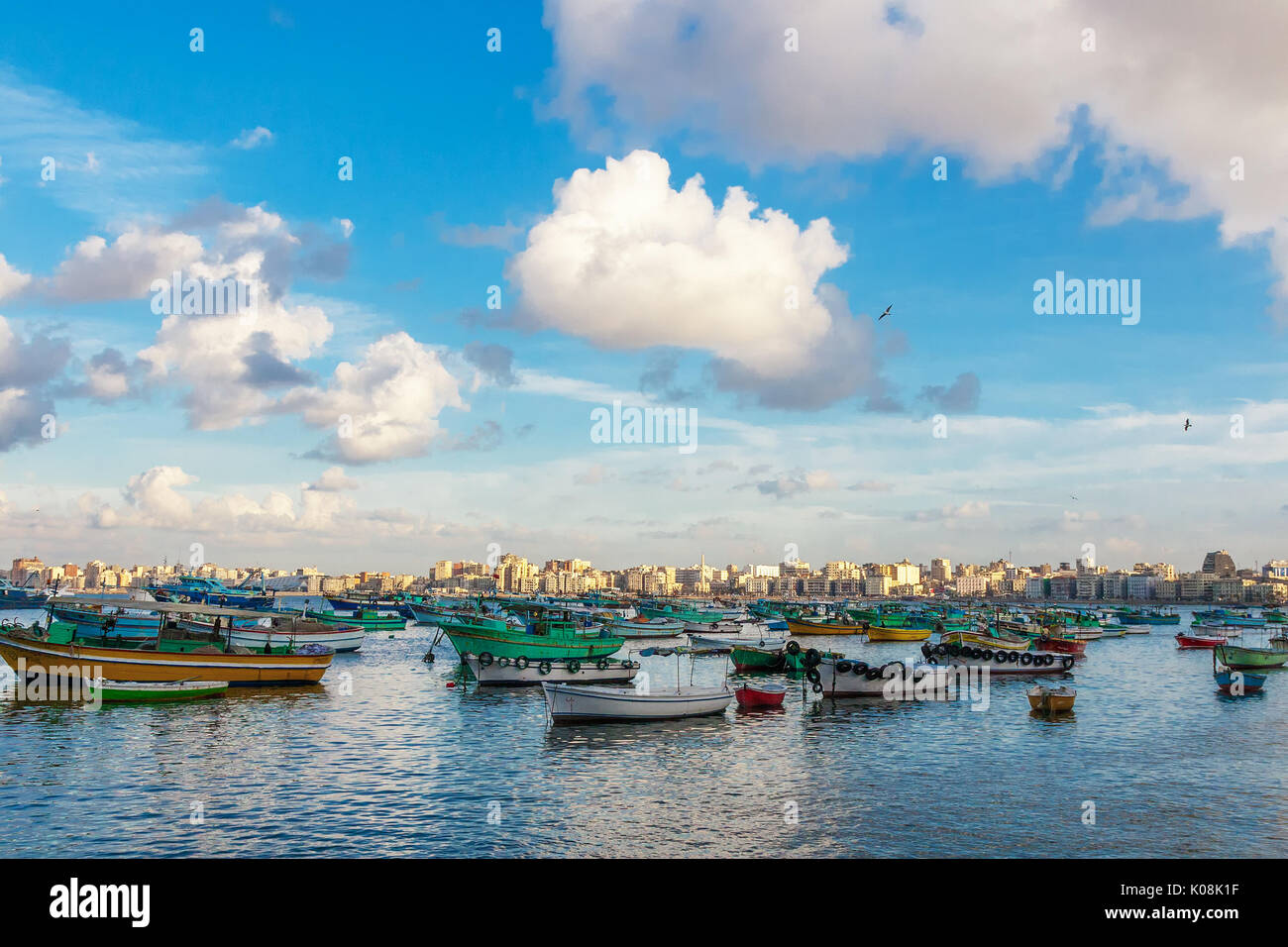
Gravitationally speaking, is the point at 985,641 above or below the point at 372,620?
above

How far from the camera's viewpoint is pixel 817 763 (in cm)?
3438

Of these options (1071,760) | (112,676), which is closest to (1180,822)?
(1071,760)

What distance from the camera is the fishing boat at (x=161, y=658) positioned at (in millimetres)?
46281

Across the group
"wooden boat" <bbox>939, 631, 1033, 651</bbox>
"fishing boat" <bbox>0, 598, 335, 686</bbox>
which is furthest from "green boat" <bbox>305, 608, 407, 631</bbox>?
"wooden boat" <bbox>939, 631, 1033, 651</bbox>

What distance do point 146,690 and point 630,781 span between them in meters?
29.7

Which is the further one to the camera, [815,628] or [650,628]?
[650,628]

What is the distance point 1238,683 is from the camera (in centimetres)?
6100

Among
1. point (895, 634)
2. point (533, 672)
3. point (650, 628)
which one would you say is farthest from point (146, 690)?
point (895, 634)

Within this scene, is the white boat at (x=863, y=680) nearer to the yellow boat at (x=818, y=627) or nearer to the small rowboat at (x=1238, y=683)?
the small rowboat at (x=1238, y=683)

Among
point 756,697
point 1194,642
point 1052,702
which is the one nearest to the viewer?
point 1052,702

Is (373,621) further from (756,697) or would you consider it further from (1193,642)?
(1193,642)

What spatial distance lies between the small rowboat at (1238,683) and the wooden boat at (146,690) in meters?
67.0
